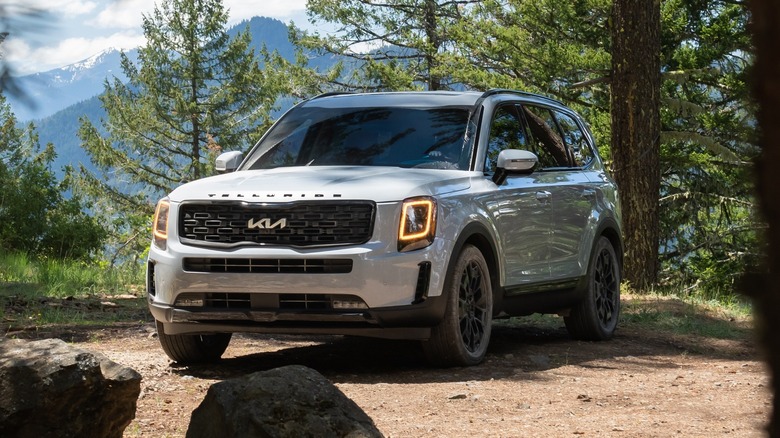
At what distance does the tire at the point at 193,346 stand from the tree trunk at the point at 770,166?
653 cm

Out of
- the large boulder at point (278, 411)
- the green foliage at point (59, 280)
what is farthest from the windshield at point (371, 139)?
the green foliage at point (59, 280)

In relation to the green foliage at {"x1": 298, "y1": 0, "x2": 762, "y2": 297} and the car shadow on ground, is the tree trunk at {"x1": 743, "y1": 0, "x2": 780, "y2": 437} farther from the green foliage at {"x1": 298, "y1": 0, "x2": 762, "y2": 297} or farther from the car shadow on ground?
the green foliage at {"x1": 298, "y1": 0, "x2": 762, "y2": 297}

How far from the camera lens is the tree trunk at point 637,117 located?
15.4 metres

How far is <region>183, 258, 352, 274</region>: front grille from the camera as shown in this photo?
7.08 meters

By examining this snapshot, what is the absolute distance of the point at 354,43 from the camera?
44.2m

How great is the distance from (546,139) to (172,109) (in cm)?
4763

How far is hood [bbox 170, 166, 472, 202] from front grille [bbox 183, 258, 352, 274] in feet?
1.28

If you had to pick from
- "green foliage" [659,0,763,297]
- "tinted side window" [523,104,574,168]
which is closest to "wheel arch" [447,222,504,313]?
"tinted side window" [523,104,574,168]

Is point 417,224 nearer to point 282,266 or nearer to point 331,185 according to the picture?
point 331,185

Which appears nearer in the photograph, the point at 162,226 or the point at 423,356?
the point at 162,226

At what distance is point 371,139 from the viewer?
8375 millimetres

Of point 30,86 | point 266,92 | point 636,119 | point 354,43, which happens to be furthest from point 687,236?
point 30,86

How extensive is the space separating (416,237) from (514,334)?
11.4ft

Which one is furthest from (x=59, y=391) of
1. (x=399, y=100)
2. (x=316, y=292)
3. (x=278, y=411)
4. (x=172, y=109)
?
(x=172, y=109)
